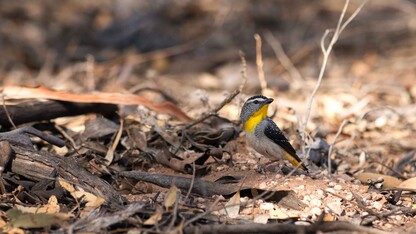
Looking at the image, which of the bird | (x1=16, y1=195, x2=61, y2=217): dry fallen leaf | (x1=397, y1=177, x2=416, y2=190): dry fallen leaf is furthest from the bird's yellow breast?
(x1=16, y1=195, x2=61, y2=217): dry fallen leaf

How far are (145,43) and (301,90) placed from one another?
9.92 feet

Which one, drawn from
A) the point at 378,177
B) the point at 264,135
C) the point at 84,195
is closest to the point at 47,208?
the point at 84,195

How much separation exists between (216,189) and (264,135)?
0.70 m

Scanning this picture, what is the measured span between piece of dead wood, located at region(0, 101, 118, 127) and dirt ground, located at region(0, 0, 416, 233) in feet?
0.05

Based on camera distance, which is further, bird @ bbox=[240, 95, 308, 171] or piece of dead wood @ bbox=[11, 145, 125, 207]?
bird @ bbox=[240, 95, 308, 171]

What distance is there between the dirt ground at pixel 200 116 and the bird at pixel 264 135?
0.43 ft

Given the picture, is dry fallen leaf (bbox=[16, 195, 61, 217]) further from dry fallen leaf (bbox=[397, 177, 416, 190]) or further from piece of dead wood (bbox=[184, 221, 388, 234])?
dry fallen leaf (bbox=[397, 177, 416, 190])

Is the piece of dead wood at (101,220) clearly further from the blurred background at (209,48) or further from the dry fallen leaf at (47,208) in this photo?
the blurred background at (209,48)

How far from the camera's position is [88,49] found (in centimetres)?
1059

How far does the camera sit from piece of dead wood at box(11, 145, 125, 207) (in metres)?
4.39

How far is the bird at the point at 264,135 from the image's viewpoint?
5.02m

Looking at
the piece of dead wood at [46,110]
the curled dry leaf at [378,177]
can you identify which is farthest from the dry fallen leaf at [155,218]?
the piece of dead wood at [46,110]

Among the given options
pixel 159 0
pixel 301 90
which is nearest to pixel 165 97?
pixel 301 90

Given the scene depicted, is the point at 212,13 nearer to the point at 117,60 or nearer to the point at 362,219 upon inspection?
the point at 117,60
